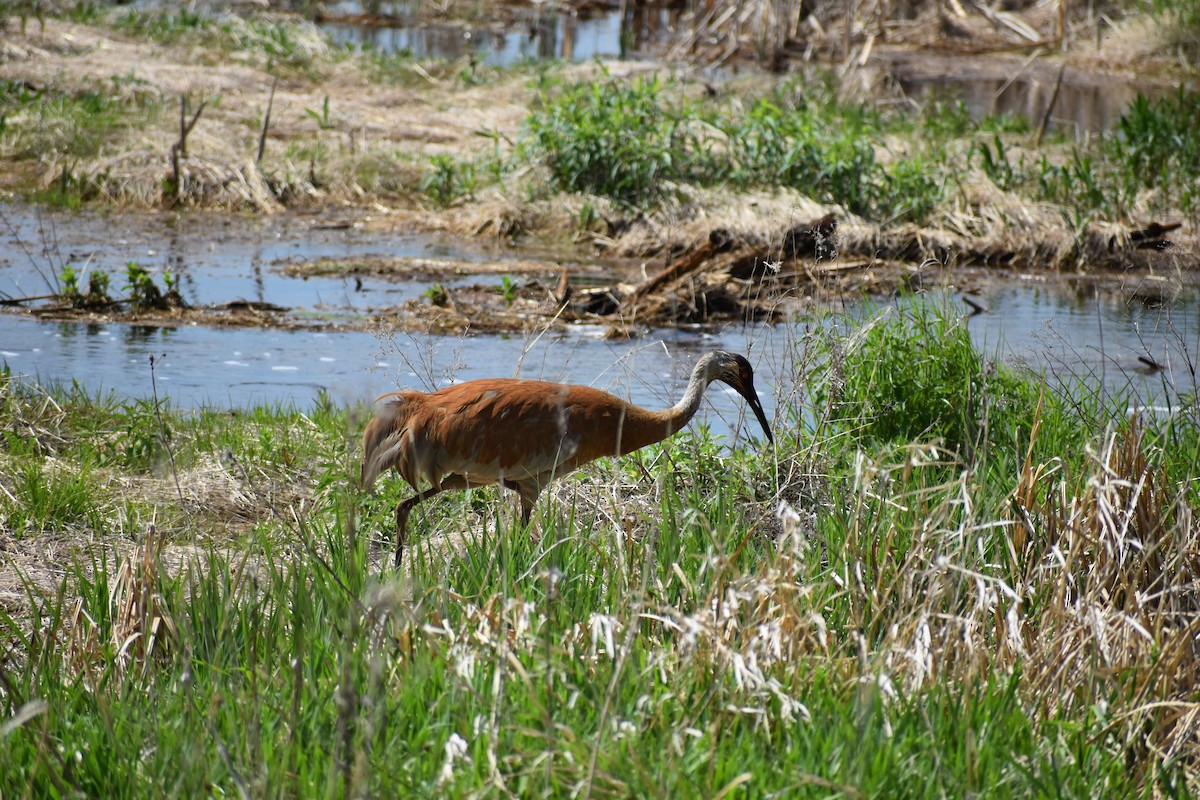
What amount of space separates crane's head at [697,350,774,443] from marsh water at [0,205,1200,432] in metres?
0.13

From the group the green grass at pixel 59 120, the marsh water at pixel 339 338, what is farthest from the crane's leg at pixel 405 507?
the green grass at pixel 59 120

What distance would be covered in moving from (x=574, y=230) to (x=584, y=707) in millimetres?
9417

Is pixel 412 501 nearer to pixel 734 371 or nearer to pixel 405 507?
pixel 405 507

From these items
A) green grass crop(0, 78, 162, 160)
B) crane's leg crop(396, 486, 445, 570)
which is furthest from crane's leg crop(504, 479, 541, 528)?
green grass crop(0, 78, 162, 160)

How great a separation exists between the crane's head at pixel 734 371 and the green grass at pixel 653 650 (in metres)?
0.47

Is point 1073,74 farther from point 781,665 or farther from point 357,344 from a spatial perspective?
point 781,665

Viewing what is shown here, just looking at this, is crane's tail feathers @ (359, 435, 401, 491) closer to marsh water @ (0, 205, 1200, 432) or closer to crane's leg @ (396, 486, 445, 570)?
crane's leg @ (396, 486, 445, 570)

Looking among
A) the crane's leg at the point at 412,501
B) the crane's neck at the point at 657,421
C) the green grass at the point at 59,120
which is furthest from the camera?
the green grass at the point at 59,120

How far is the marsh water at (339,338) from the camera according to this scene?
7.30 metres

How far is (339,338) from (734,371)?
397cm

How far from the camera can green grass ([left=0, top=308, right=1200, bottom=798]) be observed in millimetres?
3055

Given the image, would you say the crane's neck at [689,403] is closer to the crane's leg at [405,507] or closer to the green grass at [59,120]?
the crane's leg at [405,507]

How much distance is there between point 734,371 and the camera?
19.6 ft

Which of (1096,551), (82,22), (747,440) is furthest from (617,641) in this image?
(82,22)
